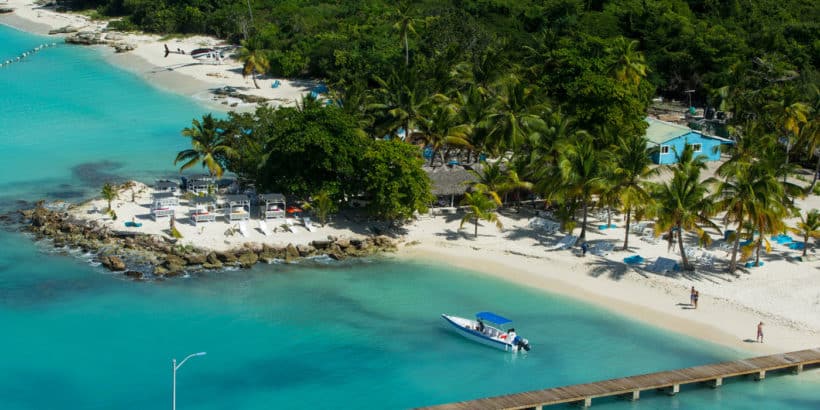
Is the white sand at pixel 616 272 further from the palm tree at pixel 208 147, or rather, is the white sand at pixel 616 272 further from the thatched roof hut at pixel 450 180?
the palm tree at pixel 208 147

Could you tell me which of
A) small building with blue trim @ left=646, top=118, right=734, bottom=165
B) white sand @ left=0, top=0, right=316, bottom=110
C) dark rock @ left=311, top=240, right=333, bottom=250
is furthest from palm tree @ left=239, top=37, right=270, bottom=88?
dark rock @ left=311, top=240, right=333, bottom=250

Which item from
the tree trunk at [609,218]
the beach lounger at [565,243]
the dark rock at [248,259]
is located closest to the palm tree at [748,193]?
the tree trunk at [609,218]

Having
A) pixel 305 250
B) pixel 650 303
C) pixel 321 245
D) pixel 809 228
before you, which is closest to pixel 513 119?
pixel 321 245

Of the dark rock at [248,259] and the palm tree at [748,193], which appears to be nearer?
the palm tree at [748,193]

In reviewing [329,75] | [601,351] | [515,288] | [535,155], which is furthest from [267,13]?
[601,351]

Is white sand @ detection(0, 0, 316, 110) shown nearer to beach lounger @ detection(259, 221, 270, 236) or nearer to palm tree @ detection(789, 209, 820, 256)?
beach lounger @ detection(259, 221, 270, 236)
